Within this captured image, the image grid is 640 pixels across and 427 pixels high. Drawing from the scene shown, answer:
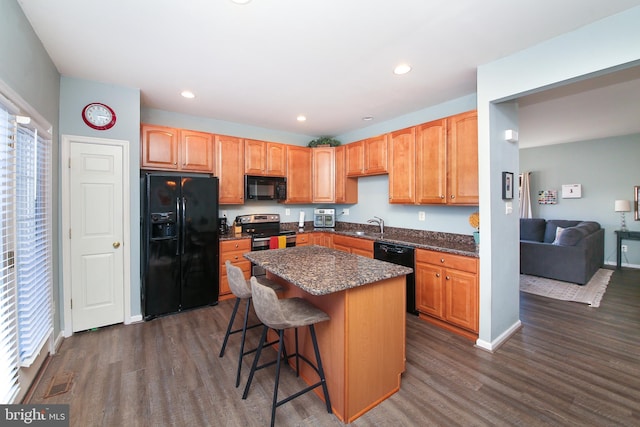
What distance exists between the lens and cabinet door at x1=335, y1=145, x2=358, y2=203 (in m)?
4.57

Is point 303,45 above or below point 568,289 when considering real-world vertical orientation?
above

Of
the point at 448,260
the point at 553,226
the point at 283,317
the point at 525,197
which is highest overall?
the point at 525,197

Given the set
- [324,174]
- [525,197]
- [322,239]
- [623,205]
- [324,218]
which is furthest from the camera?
[525,197]

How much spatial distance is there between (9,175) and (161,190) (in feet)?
4.55

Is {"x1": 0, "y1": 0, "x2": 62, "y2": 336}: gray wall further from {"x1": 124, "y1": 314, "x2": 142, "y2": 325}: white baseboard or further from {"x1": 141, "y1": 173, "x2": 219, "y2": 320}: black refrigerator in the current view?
{"x1": 141, "y1": 173, "x2": 219, "y2": 320}: black refrigerator

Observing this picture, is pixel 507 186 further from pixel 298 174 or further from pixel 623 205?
pixel 623 205

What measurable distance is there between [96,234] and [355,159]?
3.45 m

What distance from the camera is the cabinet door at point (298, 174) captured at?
454 centimetres

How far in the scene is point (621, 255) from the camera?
17.8 ft

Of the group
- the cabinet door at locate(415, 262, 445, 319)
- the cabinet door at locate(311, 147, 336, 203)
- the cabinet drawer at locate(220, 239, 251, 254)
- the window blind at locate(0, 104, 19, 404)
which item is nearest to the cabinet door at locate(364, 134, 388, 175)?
the cabinet door at locate(311, 147, 336, 203)

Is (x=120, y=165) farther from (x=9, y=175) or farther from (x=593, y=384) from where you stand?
(x=593, y=384)

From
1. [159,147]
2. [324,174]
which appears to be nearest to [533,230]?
[324,174]

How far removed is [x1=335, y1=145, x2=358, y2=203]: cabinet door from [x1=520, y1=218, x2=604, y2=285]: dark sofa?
3239mm

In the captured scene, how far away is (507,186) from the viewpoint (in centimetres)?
263
